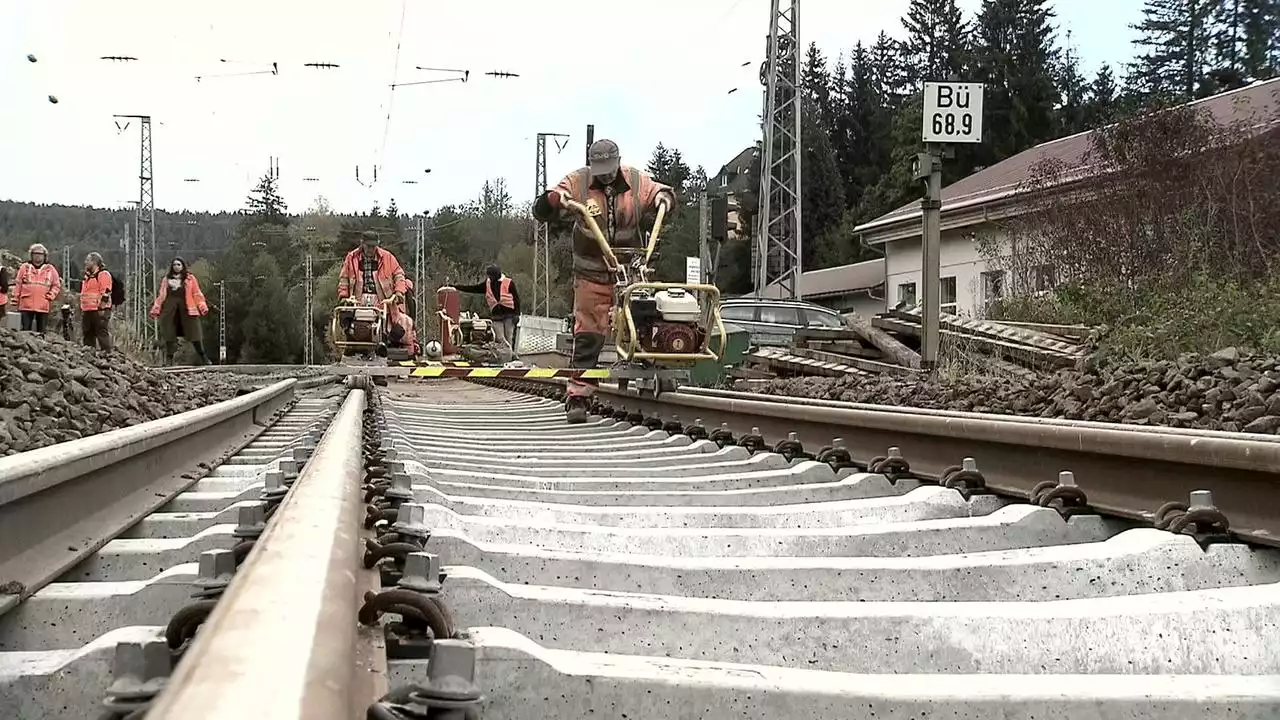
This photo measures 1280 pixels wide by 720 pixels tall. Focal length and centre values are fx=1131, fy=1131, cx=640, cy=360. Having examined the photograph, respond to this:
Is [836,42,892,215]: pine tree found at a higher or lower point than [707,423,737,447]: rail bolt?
higher

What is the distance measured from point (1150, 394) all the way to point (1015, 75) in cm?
5914

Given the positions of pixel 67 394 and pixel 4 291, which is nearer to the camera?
pixel 67 394

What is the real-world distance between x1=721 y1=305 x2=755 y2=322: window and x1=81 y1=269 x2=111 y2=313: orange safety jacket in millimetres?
9856

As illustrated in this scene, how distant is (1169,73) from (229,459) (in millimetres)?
63690

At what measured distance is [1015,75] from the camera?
199 ft

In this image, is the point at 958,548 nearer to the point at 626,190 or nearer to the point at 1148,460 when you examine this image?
the point at 1148,460

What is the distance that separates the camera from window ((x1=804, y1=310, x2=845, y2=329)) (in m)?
20.3

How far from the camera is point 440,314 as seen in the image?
23.8 metres

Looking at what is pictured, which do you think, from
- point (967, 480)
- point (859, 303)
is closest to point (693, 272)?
point (967, 480)

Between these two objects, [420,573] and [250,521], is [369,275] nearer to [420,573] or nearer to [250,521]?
[250,521]

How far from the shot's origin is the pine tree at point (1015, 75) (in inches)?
2265

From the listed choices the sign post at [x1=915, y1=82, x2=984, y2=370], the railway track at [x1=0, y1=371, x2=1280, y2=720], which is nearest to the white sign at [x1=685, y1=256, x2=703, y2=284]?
the sign post at [x1=915, y1=82, x2=984, y2=370]

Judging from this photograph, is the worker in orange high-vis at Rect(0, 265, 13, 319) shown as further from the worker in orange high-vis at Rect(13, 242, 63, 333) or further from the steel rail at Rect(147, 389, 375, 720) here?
the steel rail at Rect(147, 389, 375, 720)

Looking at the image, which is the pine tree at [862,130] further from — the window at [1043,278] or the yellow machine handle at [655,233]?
the yellow machine handle at [655,233]
